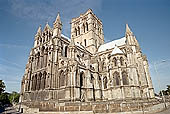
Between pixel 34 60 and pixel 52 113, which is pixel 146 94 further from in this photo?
pixel 34 60

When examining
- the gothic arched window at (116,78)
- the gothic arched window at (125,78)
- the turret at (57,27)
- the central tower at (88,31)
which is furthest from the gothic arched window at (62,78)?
the central tower at (88,31)

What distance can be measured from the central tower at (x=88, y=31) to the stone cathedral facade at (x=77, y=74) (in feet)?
31.5

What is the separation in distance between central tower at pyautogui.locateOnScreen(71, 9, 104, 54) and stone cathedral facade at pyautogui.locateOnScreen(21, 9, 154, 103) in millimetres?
9609

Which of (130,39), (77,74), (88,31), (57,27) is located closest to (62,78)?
Answer: (77,74)

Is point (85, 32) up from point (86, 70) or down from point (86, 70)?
up

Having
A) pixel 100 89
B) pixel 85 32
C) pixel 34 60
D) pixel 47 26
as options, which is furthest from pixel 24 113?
pixel 85 32

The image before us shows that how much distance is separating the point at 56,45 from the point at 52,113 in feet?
57.7

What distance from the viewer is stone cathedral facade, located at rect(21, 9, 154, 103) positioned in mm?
27359

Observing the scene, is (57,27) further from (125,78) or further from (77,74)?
(125,78)

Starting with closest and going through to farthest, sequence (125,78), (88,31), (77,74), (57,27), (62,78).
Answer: (77,74) → (62,78) → (125,78) → (57,27) → (88,31)

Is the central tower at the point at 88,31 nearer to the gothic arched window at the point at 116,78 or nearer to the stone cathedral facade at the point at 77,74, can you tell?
the stone cathedral facade at the point at 77,74

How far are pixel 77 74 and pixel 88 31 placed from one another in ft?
86.1

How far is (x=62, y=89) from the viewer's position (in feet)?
90.0

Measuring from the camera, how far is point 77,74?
27672 millimetres
